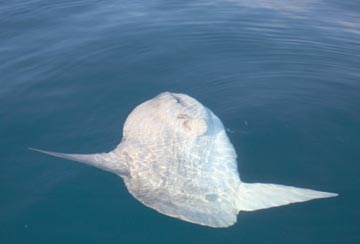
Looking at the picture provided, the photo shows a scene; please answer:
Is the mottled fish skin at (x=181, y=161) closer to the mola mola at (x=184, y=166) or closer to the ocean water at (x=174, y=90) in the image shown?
the mola mola at (x=184, y=166)

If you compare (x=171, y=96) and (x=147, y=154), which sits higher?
(x=171, y=96)

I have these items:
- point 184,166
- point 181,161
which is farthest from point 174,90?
point 184,166

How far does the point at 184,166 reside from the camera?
8961 mm

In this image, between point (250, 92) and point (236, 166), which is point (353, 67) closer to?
point (250, 92)

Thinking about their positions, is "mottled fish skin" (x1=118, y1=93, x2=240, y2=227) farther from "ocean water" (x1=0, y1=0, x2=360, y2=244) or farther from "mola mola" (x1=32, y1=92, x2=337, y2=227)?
"ocean water" (x1=0, y1=0, x2=360, y2=244)

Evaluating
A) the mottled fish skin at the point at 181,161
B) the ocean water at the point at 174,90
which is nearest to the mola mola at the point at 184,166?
the mottled fish skin at the point at 181,161

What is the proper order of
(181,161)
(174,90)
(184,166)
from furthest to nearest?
(174,90) → (181,161) → (184,166)

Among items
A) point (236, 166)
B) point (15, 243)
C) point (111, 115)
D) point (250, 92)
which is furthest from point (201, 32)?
point (15, 243)

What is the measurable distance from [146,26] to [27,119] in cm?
808

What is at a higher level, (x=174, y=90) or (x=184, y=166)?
(x=174, y=90)

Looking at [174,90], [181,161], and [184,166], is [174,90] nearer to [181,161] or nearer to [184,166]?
[181,161]

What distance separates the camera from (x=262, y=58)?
15109mm

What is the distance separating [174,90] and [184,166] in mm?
4719

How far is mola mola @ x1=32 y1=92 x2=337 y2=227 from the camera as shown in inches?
314
